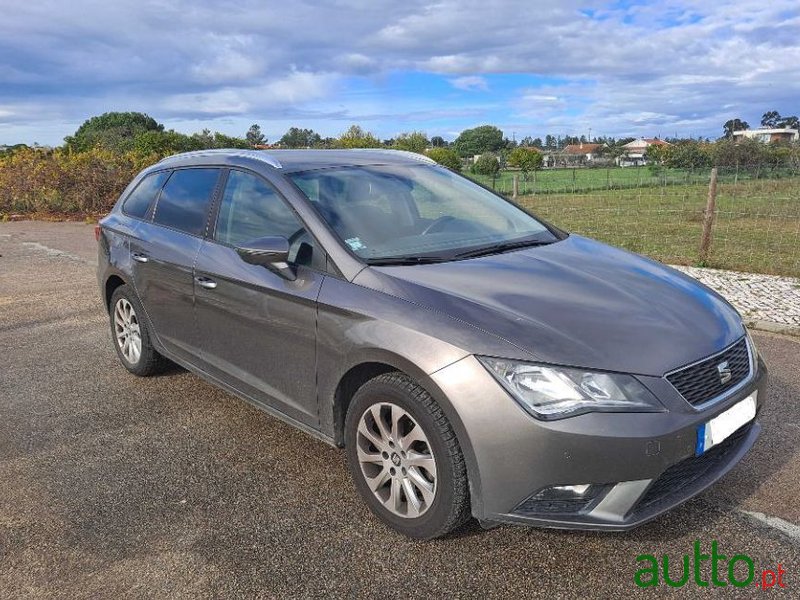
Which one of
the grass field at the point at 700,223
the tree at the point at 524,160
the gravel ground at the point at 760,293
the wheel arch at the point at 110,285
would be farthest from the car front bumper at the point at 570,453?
the tree at the point at 524,160

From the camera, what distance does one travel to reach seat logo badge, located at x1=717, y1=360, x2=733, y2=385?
8.96 ft

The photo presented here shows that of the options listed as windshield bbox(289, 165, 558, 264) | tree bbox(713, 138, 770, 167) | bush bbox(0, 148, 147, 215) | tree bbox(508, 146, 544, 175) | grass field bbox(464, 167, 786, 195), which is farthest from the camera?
tree bbox(508, 146, 544, 175)

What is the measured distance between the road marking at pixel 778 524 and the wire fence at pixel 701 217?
5.94 metres

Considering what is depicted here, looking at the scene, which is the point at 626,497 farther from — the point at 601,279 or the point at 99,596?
the point at 99,596

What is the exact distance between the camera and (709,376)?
268 centimetres

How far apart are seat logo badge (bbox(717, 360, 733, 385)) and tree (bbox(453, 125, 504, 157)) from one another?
7216cm

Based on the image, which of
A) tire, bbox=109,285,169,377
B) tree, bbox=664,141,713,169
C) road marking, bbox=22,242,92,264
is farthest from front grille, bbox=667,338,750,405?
tree, bbox=664,141,713,169

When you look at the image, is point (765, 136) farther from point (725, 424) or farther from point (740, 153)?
point (725, 424)

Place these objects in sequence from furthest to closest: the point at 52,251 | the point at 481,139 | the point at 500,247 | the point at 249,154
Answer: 1. the point at 481,139
2. the point at 52,251
3. the point at 249,154
4. the point at 500,247

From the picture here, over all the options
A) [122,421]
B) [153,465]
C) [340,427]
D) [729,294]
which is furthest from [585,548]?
[729,294]

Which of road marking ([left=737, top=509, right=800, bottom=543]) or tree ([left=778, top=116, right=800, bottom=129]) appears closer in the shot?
road marking ([left=737, top=509, right=800, bottom=543])

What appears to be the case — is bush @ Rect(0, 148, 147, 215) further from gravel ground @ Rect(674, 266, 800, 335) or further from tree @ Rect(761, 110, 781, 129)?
tree @ Rect(761, 110, 781, 129)

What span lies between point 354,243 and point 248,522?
1.37 metres

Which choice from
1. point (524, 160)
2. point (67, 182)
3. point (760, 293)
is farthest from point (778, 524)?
point (524, 160)
